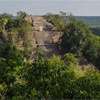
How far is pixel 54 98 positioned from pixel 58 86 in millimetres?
809

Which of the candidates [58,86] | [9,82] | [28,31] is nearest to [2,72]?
[9,82]

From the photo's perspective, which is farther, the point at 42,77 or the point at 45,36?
the point at 45,36

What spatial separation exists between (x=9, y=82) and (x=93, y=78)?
201 inches

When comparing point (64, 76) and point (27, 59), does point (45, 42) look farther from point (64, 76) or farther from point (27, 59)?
point (64, 76)

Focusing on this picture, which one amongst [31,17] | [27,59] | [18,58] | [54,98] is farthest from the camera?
[31,17]

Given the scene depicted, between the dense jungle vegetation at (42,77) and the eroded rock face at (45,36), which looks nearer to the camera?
the dense jungle vegetation at (42,77)

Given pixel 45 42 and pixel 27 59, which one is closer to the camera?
pixel 27 59

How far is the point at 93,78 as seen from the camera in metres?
32.0

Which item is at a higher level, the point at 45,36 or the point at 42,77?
the point at 45,36

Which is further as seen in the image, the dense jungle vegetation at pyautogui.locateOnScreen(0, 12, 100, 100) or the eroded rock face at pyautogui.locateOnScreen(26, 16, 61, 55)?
the eroded rock face at pyautogui.locateOnScreen(26, 16, 61, 55)

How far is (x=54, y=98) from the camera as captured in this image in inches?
1230

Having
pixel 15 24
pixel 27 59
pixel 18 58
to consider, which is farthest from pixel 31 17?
pixel 18 58

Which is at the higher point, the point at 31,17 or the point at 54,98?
the point at 31,17

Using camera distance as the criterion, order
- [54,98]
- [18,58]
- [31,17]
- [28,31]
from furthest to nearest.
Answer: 1. [31,17]
2. [28,31]
3. [18,58]
4. [54,98]
